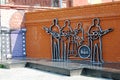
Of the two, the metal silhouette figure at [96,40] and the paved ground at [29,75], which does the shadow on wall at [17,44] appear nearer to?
the paved ground at [29,75]

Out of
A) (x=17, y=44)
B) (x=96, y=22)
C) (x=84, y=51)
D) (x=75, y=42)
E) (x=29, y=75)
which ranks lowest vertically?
(x=29, y=75)

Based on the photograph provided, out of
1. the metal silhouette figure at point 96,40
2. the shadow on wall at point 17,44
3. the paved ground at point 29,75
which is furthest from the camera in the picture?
the shadow on wall at point 17,44

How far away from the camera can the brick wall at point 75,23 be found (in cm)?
1299

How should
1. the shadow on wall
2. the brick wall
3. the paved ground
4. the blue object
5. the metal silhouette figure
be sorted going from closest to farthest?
the paved ground < the brick wall < the metal silhouette figure < the blue object < the shadow on wall

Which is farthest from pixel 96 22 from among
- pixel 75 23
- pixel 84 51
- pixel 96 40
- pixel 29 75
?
pixel 29 75

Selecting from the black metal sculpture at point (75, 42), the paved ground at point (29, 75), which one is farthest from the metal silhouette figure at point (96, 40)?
the paved ground at point (29, 75)

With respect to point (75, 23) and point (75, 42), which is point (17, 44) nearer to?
point (75, 42)

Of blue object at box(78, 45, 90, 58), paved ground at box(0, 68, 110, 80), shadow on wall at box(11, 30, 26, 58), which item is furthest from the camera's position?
shadow on wall at box(11, 30, 26, 58)

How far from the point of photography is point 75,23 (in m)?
14.4

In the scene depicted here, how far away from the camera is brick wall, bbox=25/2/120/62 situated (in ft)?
42.6

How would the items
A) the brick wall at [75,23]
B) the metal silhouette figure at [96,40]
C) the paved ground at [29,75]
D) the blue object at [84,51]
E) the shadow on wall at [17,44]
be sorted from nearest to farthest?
the paved ground at [29,75]
the brick wall at [75,23]
the metal silhouette figure at [96,40]
the blue object at [84,51]
the shadow on wall at [17,44]

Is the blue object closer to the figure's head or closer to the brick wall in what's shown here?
the brick wall

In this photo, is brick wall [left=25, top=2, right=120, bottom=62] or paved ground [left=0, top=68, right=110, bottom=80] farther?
brick wall [left=25, top=2, right=120, bottom=62]

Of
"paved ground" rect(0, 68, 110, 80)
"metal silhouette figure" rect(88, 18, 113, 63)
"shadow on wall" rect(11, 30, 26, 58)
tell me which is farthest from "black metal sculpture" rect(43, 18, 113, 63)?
"paved ground" rect(0, 68, 110, 80)
